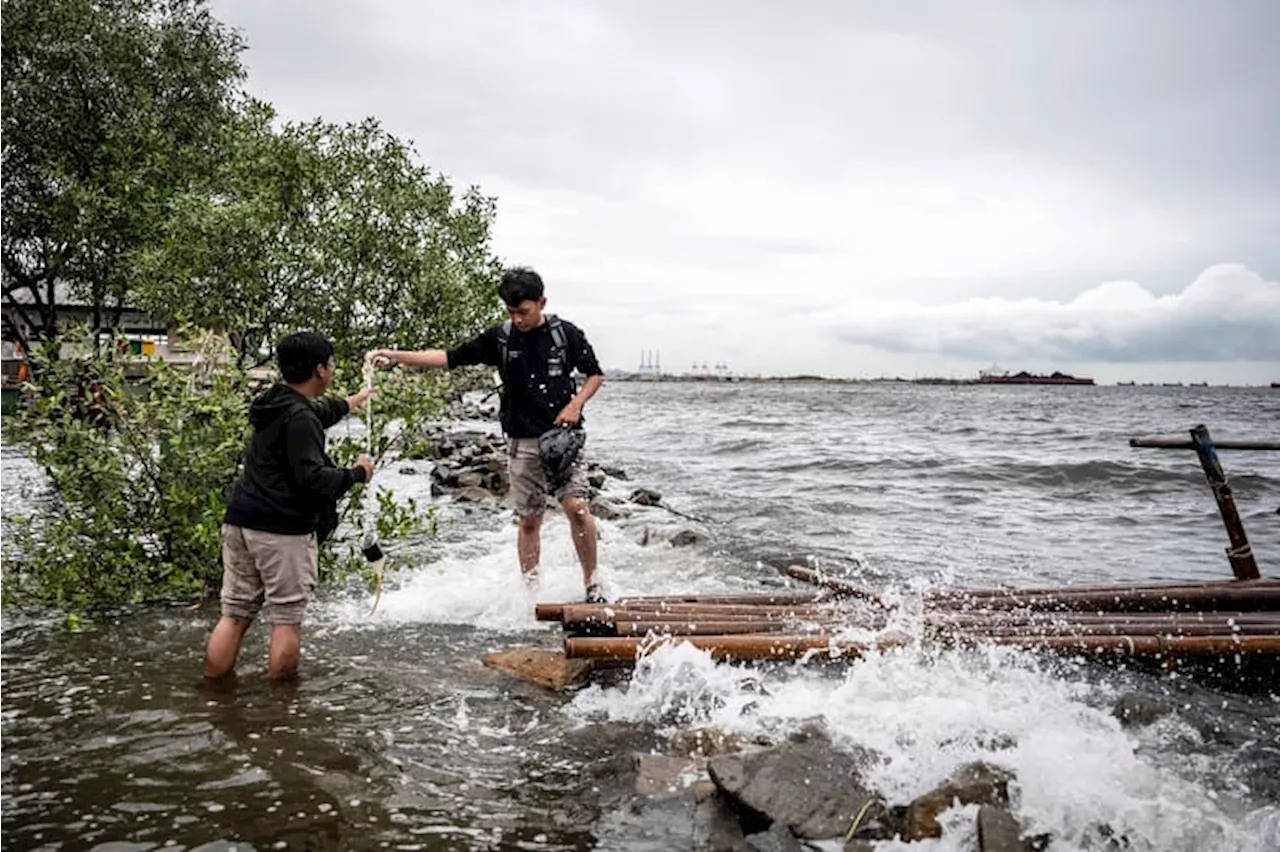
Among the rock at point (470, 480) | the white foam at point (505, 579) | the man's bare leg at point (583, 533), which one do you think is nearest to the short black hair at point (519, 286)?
the man's bare leg at point (583, 533)

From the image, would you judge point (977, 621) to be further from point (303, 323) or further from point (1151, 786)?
point (303, 323)

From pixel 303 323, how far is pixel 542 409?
7519 mm

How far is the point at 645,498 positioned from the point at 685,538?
196 inches

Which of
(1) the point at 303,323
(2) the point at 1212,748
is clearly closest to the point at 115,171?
(1) the point at 303,323

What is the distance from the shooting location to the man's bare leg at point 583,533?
8328 millimetres

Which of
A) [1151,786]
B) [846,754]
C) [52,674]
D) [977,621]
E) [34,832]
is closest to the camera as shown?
[34,832]

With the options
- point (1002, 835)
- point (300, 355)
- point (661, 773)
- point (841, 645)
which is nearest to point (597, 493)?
point (841, 645)

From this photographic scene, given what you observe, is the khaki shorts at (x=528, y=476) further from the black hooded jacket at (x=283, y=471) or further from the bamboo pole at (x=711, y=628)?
the black hooded jacket at (x=283, y=471)

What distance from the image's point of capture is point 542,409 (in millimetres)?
8398

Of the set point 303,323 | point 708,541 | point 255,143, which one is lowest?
point 708,541

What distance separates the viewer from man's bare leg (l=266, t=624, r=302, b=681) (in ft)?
20.5

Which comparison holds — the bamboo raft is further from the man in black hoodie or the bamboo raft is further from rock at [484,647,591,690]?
the man in black hoodie

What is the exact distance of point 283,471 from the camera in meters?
6.01

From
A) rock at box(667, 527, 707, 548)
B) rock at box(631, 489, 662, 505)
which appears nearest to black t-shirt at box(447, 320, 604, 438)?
rock at box(667, 527, 707, 548)
